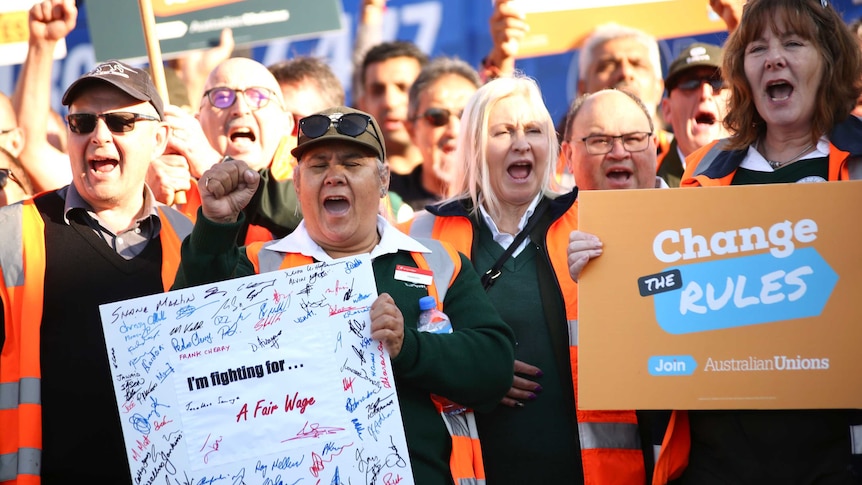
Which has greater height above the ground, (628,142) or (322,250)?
(628,142)

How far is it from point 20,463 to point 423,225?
1751mm

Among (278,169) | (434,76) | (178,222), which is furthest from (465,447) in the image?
(434,76)

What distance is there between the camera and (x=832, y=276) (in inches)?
137

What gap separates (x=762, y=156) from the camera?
3.86 metres

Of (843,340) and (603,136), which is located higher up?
(603,136)

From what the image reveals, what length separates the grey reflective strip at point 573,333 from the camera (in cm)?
395

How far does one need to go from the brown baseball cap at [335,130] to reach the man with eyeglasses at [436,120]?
Answer: 2.06 metres

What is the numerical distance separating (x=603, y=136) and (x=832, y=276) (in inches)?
56.0

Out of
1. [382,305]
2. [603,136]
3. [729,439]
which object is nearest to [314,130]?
[382,305]

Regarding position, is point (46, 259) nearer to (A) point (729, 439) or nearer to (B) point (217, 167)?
(B) point (217, 167)

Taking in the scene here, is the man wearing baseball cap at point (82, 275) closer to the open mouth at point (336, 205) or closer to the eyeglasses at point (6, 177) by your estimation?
the open mouth at point (336, 205)

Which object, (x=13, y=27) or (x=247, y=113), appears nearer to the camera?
(x=247, y=113)

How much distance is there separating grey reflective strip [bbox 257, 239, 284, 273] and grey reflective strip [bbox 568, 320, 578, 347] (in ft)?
3.63
